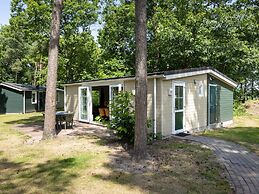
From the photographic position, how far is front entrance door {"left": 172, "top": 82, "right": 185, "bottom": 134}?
10334 mm

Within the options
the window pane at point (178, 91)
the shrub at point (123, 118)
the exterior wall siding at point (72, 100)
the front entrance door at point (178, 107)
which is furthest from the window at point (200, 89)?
the exterior wall siding at point (72, 100)

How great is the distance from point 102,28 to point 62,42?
15.4 feet

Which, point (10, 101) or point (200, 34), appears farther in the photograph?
point (10, 101)

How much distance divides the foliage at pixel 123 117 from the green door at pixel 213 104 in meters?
5.83

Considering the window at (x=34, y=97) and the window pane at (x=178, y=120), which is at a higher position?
Result: the window at (x=34, y=97)

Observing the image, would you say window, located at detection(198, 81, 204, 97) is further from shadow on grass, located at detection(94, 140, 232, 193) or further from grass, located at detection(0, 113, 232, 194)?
shadow on grass, located at detection(94, 140, 232, 193)

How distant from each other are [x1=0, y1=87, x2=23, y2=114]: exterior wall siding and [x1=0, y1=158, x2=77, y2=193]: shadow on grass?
19173 millimetres

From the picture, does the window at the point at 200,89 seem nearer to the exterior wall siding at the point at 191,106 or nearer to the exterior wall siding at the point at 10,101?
the exterior wall siding at the point at 191,106

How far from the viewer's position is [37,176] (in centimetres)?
553

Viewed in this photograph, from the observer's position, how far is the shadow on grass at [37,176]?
15.8 ft

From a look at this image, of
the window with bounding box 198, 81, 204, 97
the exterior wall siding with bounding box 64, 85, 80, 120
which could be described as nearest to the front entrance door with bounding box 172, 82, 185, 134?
the window with bounding box 198, 81, 204, 97

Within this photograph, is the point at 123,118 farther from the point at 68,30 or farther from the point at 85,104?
the point at 68,30

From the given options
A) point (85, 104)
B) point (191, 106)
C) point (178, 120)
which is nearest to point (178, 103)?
point (178, 120)

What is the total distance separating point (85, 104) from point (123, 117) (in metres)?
6.86
